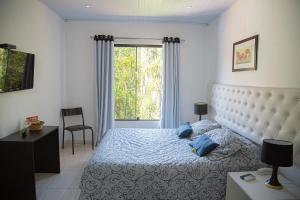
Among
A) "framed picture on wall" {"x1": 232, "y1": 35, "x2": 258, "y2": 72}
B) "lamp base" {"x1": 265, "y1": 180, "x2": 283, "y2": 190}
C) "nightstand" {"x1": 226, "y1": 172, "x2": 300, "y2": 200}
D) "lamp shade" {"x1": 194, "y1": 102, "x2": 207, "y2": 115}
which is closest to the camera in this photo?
"nightstand" {"x1": 226, "y1": 172, "x2": 300, "y2": 200}

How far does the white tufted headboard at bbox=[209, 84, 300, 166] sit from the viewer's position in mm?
2135

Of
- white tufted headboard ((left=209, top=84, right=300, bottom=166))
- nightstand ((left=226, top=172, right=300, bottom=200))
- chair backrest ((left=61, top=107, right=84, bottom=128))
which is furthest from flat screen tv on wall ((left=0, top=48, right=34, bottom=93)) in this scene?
white tufted headboard ((left=209, top=84, right=300, bottom=166))

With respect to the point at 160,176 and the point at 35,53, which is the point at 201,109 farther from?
the point at 35,53

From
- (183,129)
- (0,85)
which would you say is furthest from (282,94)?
(0,85)

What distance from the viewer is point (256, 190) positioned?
1.94 m

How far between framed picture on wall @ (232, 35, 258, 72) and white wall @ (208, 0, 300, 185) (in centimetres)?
7

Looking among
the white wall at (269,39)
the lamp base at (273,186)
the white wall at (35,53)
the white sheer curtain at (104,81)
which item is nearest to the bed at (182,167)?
the white wall at (269,39)

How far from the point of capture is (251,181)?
2.10 m

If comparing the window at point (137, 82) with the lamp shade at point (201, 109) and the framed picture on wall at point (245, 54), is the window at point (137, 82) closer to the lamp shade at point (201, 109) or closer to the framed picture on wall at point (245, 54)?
the lamp shade at point (201, 109)

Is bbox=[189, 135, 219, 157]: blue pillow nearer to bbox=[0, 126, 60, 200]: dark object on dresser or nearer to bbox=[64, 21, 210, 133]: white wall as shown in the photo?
bbox=[0, 126, 60, 200]: dark object on dresser

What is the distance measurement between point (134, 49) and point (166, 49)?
71 centimetres

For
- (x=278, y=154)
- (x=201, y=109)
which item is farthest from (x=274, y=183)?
(x=201, y=109)

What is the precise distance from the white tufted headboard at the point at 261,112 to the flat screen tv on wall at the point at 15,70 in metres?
2.98

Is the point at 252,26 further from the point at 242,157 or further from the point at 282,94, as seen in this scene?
the point at 242,157
